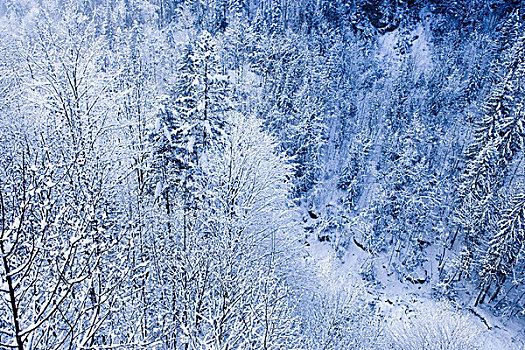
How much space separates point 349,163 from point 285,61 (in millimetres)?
20216

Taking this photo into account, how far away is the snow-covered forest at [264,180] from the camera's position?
7.98m

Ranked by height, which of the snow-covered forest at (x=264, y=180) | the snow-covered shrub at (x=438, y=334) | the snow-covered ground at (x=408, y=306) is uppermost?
the snow-covered forest at (x=264, y=180)

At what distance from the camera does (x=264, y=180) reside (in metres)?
18.8

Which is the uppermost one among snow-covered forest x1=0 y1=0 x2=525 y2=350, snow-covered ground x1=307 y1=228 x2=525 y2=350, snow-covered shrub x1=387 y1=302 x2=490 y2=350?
snow-covered forest x1=0 y1=0 x2=525 y2=350

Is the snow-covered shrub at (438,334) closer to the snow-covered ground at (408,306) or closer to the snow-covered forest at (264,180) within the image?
the snow-covered ground at (408,306)

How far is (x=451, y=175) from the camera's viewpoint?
41.7m

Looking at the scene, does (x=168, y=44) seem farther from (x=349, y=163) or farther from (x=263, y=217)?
(x=263, y=217)

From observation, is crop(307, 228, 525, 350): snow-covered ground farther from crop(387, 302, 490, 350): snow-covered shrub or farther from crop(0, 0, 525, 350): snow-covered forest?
crop(0, 0, 525, 350): snow-covered forest

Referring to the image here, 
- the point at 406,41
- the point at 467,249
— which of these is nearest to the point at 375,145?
the point at 467,249

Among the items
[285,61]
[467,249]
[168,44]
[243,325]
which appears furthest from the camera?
[168,44]

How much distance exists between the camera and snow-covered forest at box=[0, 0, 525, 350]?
7.98 meters

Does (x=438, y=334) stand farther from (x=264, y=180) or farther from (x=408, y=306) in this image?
(x=264, y=180)

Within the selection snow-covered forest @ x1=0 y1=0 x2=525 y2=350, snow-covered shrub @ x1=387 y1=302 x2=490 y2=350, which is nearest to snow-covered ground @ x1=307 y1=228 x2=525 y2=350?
snow-covered shrub @ x1=387 y1=302 x2=490 y2=350

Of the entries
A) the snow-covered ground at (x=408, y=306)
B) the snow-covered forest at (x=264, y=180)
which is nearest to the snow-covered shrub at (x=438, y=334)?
the snow-covered ground at (x=408, y=306)
